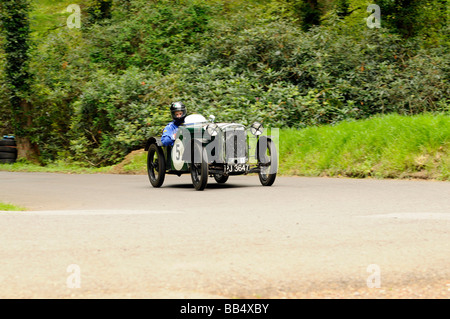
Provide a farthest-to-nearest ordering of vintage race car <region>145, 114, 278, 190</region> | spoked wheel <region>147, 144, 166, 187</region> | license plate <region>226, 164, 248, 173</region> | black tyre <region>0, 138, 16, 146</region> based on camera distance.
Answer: black tyre <region>0, 138, 16, 146</region>, spoked wheel <region>147, 144, 166, 187</region>, license plate <region>226, 164, 248, 173</region>, vintage race car <region>145, 114, 278, 190</region>

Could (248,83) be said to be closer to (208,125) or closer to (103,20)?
(208,125)

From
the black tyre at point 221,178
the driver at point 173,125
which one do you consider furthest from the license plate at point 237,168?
the black tyre at point 221,178

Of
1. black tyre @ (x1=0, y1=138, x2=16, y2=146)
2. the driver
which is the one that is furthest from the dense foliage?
the driver

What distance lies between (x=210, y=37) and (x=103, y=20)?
29.9 feet

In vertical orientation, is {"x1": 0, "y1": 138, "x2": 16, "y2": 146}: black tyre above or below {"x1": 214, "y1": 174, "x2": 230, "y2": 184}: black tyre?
above

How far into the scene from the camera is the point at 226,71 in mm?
25578

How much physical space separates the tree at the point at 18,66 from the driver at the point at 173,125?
15068 mm

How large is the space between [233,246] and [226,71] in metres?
18.9

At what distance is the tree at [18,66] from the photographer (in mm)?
28578

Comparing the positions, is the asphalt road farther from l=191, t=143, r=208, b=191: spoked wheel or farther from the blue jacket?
the blue jacket

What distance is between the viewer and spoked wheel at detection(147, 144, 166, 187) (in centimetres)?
1542

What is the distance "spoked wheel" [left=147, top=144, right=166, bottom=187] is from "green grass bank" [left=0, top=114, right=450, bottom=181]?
394 cm
